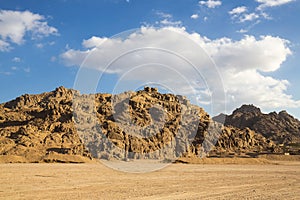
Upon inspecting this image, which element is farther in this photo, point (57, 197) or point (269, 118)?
point (269, 118)

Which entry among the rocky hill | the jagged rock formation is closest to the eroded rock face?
the jagged rock formation

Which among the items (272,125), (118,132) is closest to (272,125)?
(272,125)

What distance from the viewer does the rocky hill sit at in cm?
6088

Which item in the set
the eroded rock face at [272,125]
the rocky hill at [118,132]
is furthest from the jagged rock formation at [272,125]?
→ the rocky hill at [118,132]

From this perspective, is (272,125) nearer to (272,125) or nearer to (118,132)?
(272,125)

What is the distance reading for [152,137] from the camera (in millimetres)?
66625

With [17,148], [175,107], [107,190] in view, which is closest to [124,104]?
[175,107]

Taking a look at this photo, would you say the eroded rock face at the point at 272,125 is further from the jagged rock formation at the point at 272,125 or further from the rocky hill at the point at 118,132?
the rocky hill at the point at 118,132

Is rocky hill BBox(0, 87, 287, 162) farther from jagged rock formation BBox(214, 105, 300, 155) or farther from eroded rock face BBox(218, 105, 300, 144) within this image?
eroded rock face BBox(218, 105, 300, 144)

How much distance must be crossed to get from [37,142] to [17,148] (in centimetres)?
718

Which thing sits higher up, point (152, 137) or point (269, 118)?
point (269, 118)

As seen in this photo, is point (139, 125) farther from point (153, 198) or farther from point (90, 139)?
point (153, 198)

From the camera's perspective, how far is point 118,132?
65562 millimetres

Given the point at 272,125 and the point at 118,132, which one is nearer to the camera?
the point at 118,132
